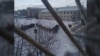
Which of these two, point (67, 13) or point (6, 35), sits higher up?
point (6, 35)

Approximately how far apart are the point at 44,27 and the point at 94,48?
6447 millimetres

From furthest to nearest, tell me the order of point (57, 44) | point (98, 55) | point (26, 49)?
point (57, 44) → point (26, 49) → point (98, 55)

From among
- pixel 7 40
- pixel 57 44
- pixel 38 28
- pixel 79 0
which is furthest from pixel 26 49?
pixel 7 40

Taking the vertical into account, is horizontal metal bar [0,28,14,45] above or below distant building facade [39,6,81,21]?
above

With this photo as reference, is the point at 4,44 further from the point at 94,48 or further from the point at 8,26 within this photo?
the point at 94,48

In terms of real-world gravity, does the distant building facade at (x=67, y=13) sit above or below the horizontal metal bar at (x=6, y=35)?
below

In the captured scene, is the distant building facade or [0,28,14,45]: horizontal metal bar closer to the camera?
[0,28,14,45]: horizontal metal bar

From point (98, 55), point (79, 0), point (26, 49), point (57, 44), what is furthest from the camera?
point (57, 44)

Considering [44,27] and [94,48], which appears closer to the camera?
[94,48]

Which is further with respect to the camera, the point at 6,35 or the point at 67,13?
the point at 67,13

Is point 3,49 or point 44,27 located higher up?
point 3,49

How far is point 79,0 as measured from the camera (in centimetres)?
115

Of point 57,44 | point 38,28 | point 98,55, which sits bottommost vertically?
point 57,44

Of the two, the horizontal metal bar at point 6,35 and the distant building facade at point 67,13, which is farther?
the distant building facade at point 67,13
